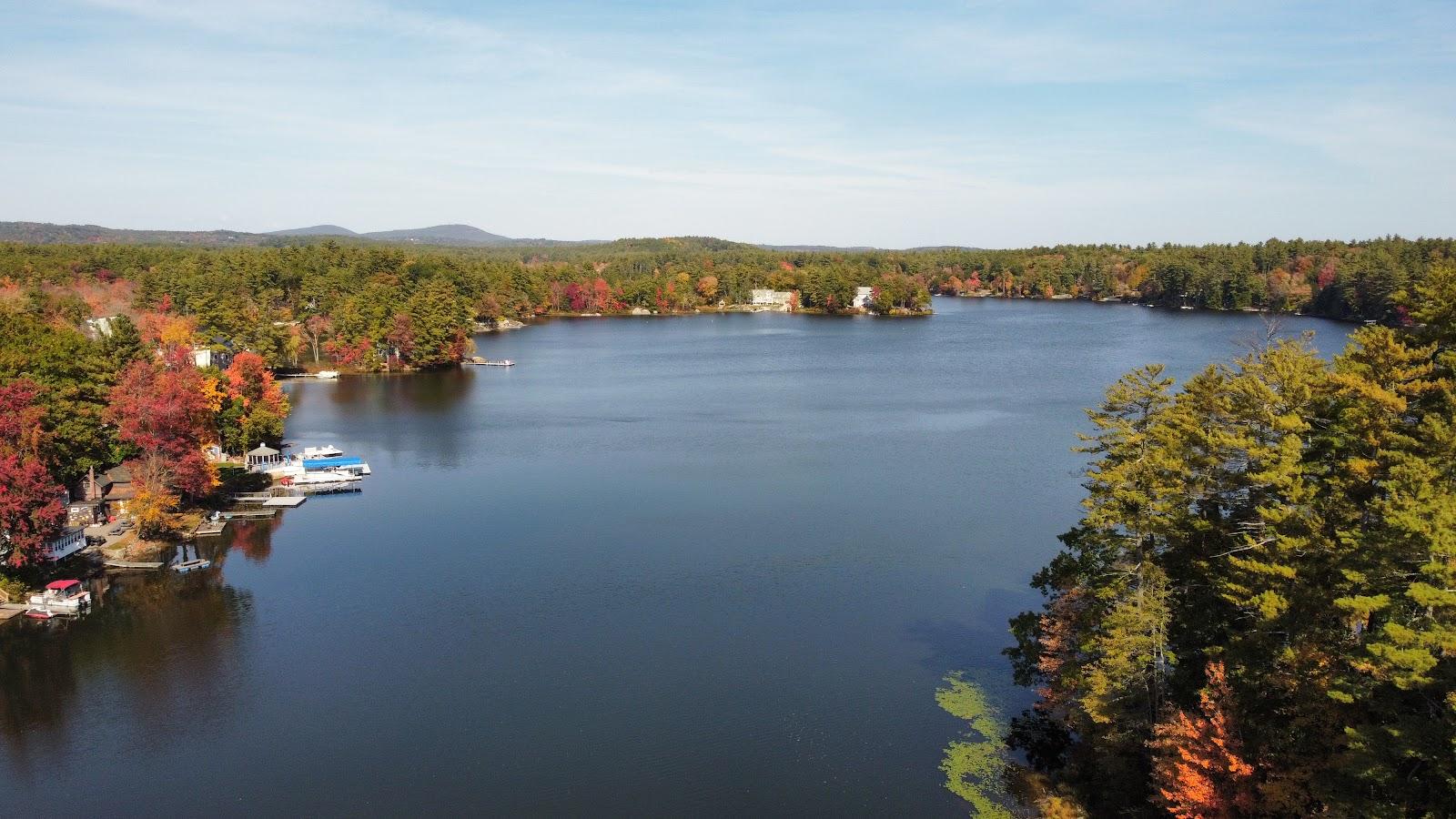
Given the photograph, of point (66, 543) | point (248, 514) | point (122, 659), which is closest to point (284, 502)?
point (248, 514)

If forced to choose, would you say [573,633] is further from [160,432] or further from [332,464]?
[332,464]

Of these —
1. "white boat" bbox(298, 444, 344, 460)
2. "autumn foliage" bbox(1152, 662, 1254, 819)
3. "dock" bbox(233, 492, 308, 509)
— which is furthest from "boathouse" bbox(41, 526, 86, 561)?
"autumn foliage" bbox(1152, 662, 1254, 819)

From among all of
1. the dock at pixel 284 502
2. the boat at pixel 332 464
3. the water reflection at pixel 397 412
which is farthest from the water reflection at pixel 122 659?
the water reflection at pixel 397 412

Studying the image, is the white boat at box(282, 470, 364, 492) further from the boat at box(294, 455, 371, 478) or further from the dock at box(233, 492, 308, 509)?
the dock at box(233, 492, 308, 509)

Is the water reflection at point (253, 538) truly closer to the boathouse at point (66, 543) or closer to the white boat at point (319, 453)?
the boathouse at point (66, 543)

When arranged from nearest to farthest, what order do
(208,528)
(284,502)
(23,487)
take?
(23,487), (208,528), (284,502)

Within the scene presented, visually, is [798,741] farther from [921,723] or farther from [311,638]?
[311,638]
